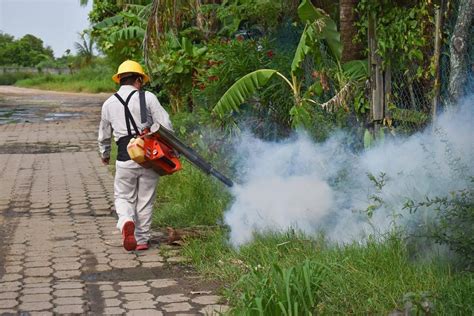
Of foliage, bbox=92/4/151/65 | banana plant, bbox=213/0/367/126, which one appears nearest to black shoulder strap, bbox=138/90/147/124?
banana plant, bbox=213/0/367/126

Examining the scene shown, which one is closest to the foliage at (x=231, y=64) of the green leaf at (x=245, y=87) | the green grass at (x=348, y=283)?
the green leaf at (x=245, y=87)

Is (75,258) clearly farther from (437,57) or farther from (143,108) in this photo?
(437,57)

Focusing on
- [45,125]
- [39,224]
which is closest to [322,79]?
[39,224]

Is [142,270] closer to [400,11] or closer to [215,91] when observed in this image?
[400,11]

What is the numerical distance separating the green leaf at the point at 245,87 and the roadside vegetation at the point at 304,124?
1 centimetres

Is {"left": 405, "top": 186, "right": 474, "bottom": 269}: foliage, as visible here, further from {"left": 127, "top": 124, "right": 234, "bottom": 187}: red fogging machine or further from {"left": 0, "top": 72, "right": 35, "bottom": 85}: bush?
{"left": 0, "top": 72, "right": 35, "bottom": 85}: bush

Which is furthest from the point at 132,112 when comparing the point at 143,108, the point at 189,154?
the point at 189,154

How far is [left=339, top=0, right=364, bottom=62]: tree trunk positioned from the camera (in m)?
10.0

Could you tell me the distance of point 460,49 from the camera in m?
7.54

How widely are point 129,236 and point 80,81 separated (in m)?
47.5

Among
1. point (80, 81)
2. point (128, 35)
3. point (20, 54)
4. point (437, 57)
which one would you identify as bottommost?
point (80, 81)

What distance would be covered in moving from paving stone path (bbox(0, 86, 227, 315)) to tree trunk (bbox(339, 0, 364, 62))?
338cm

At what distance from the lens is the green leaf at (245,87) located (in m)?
10.8

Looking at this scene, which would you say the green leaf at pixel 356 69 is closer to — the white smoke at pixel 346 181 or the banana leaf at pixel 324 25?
the banana leaf at pixel 324 25
